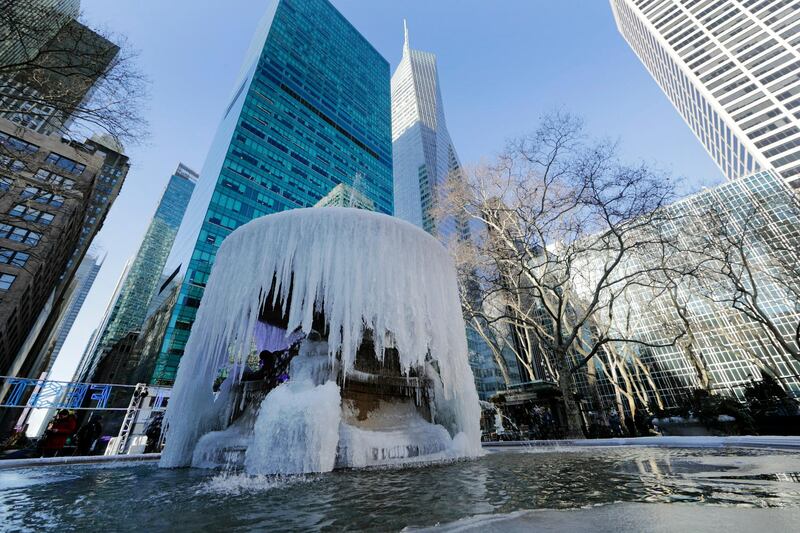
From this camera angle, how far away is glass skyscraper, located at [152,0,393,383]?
48062 millimetres

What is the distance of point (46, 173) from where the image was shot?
1500 inches

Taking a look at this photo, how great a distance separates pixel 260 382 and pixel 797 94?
88.8 m

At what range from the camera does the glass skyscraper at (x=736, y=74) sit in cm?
5500

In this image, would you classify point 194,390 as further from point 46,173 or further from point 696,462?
point 46,173

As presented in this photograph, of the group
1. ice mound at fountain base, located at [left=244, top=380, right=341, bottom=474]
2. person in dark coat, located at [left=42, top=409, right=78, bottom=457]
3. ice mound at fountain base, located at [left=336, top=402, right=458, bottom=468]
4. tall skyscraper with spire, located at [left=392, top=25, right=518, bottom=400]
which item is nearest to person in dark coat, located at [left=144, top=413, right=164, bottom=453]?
person in dark coat, located at [left=42, top=409, right=78, bottom=457]

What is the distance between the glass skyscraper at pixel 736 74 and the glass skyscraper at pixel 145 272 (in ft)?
403

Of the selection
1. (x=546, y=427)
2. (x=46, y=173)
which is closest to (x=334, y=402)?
(x=546, y=427)

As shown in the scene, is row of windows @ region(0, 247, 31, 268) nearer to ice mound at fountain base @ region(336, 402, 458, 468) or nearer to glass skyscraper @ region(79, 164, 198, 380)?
ice mound at fountain base @ region(336, 402, 458, 468)

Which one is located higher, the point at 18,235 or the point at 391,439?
the point at 18,235

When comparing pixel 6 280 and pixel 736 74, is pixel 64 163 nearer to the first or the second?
pixel 6 280

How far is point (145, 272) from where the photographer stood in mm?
112188

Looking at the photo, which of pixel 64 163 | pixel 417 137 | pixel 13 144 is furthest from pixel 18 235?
pixel 417 137

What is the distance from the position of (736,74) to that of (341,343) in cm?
9308

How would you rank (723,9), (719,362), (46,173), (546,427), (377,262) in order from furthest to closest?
1. (723,9)
2. (719,362)
3. (46,173)
4. (546,427)
5. (377,262)
